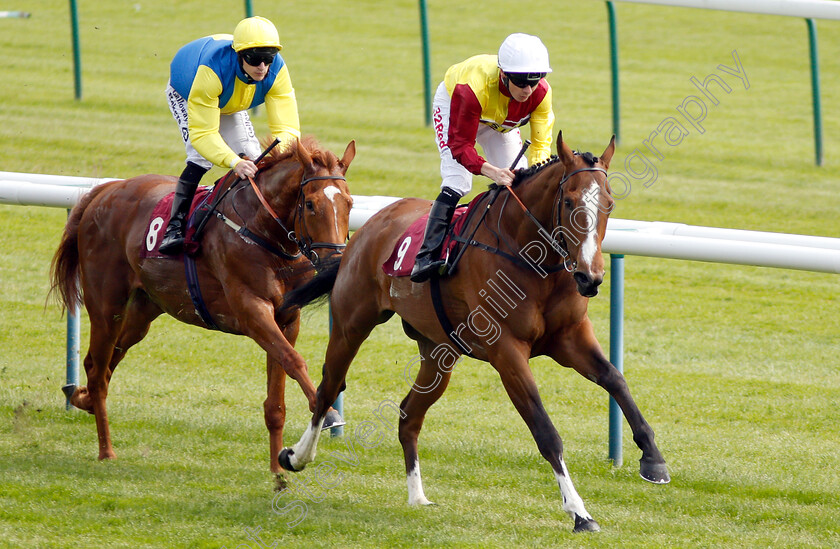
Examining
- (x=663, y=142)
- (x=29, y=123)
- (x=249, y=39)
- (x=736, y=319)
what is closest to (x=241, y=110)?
(x=249, y=39)

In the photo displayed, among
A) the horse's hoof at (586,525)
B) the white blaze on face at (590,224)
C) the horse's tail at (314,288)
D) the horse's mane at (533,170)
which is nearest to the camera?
the white blaze on face at (590,224)

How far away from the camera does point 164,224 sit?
584 centimetres

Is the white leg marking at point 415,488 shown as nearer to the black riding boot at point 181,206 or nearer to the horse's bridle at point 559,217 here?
the horse's bridle at point 559,217

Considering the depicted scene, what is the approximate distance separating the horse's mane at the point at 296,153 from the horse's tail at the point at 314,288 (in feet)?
1.58

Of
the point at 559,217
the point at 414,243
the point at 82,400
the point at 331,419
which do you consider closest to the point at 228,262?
the point at 331,419

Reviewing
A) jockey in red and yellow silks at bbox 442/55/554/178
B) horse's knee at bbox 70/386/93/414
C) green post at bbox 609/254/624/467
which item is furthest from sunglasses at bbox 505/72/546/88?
horse's knee at bbox 70/386/93/414

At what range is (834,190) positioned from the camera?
1168 centimetres

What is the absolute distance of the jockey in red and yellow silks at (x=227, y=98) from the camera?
552 centimetres

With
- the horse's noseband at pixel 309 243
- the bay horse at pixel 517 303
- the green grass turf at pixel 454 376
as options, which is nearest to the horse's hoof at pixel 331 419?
the bay horse at pixel 517 303

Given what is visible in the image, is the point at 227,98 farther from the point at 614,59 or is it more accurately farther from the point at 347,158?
the point at 614,59

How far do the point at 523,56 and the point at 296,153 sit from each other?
1.35 meters

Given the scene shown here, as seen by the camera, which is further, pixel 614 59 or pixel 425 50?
pixel 425 50

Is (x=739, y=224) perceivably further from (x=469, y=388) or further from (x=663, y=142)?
(x=469, y=388)

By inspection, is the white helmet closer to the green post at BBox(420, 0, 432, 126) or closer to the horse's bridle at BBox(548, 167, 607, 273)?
the horse's bridle at BBox(548, 167, 607, 273)
